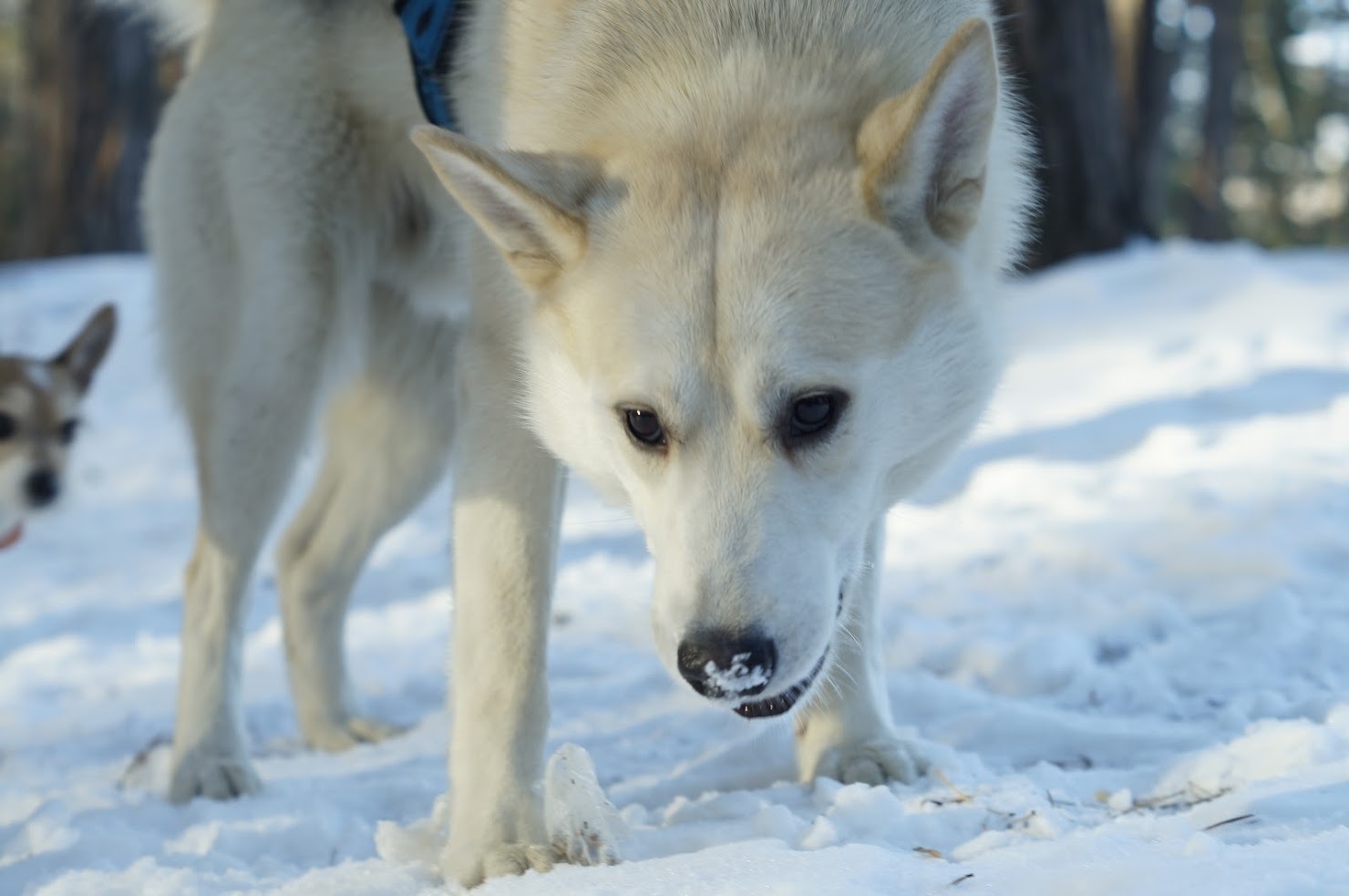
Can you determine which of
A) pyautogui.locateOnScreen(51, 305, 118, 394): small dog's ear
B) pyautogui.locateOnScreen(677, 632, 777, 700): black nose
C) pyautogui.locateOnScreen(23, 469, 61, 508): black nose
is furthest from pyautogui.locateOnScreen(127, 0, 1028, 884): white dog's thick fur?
pyautogui.locateOnScreen(51, 305, 118, 394): small dog's ear

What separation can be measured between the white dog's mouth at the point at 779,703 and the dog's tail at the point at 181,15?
2575mm

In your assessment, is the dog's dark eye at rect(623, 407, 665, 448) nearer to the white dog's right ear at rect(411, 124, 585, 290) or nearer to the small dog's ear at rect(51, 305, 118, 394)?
the white dog's right ear at rect(411, 124, 585, 290)

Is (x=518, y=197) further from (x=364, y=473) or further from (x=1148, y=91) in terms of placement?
(x=1148, y=91)

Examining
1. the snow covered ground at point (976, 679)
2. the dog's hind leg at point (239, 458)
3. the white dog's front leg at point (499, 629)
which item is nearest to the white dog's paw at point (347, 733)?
the snow covered ground at point (976, 679)

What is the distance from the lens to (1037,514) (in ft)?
14.9

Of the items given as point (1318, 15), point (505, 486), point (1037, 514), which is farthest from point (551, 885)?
point (1318, 15)

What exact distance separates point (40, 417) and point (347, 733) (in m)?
1.99

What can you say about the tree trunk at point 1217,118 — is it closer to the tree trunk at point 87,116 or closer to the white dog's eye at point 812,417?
the tree trunk at point 87,116

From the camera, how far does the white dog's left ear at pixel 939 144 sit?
1.92 meters

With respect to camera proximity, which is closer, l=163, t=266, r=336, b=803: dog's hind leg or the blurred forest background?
l=163, t=266, r=336, b=803: dog's hind leg

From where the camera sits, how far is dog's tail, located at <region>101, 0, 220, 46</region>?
3654mm

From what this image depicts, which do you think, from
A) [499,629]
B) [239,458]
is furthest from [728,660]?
[239,458]

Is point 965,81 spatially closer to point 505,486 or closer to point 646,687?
point 505,486

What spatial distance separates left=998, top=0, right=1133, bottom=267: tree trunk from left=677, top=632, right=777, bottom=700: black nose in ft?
19.5
